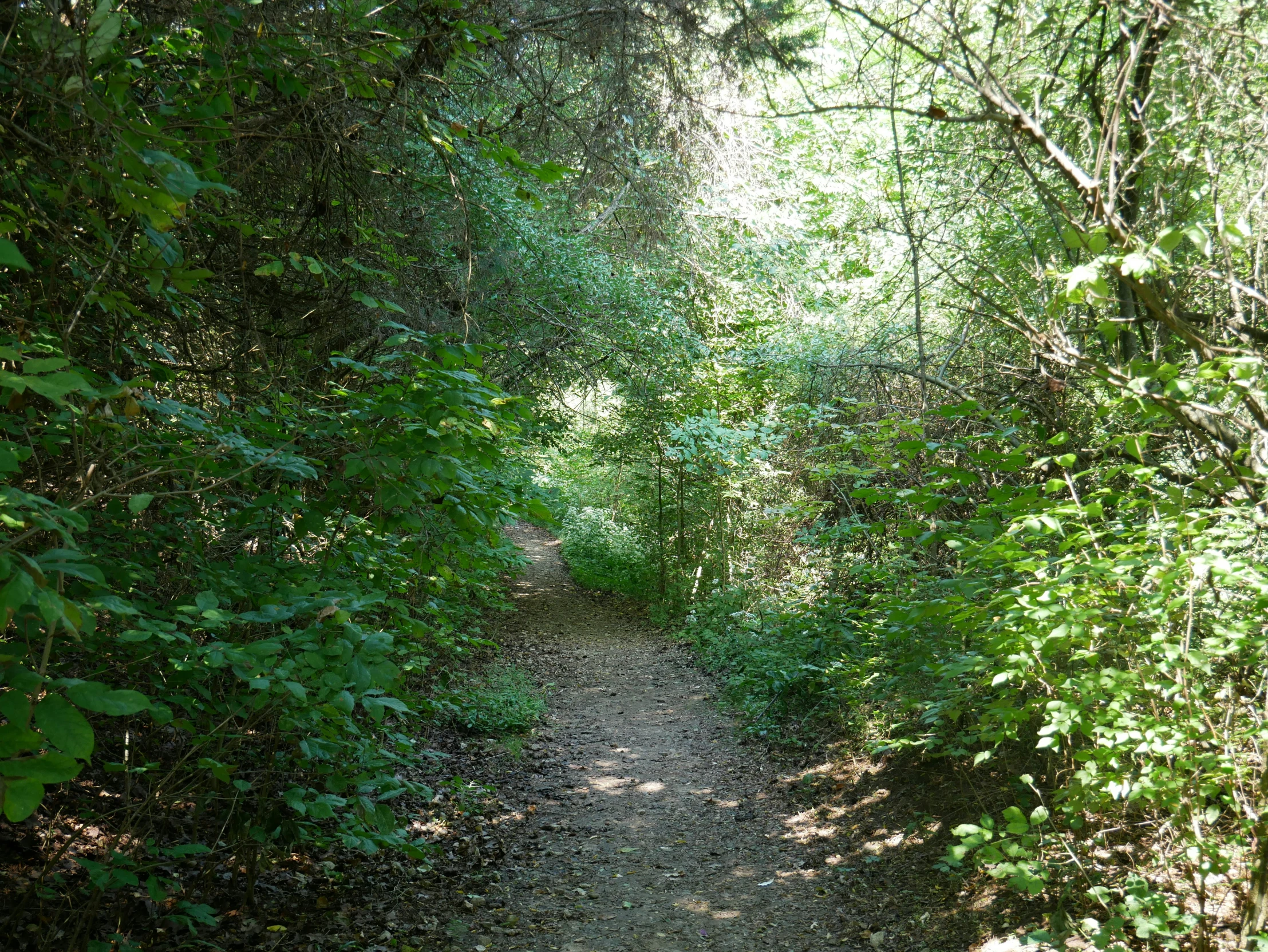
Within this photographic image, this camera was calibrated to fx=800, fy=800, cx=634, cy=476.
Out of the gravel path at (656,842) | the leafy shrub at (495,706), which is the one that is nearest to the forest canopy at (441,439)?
the leafy shrub at (495,706)

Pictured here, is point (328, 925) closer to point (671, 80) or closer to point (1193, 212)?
Result: point (1193, 212)

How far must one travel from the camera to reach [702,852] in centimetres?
554

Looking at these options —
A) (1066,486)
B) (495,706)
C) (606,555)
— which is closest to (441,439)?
(1066,486)

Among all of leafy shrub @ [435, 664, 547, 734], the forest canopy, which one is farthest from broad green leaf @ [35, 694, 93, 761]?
leafy shrub @ [435, 664, 547, 734]

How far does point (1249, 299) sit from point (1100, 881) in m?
3.22

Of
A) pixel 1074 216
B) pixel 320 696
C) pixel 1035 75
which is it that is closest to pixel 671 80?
pixel 1035 75

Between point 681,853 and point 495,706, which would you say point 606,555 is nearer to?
point 495,706

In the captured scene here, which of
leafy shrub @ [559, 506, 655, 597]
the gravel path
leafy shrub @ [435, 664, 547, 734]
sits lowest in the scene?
the gravel path

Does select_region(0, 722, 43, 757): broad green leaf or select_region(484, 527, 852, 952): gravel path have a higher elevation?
select_region(0, 722, 43, 757): broad green leaf

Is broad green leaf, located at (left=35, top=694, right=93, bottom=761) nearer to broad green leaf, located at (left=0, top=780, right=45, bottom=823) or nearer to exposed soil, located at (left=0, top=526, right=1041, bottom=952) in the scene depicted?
broad green leaf, located at (left=0, top=780, right=45, bottom=823)

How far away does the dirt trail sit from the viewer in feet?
14.3

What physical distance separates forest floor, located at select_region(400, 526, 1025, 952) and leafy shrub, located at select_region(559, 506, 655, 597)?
7530 mm

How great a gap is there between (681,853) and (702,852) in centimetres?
15

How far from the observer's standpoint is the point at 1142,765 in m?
3.16
